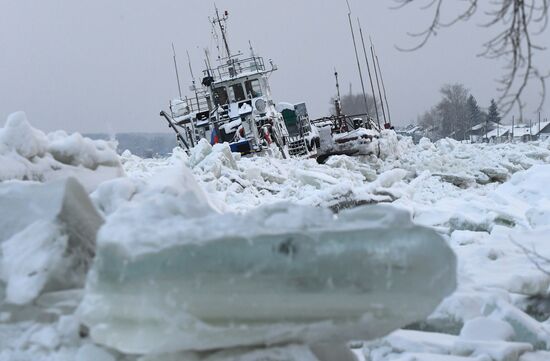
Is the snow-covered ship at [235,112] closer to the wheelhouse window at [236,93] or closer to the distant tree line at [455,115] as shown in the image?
the wheelhouse window at [236,93]

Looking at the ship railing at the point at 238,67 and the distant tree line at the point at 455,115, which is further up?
the ship railing at the point at 238,67

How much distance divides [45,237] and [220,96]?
70.1 ft

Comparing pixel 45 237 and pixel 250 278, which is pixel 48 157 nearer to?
pixel 45 237

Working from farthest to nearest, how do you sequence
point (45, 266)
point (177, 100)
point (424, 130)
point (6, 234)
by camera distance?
point (424, 130)
point (177, 100)
point (6, 234)
point (45, 266)

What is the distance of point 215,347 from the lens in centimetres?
235

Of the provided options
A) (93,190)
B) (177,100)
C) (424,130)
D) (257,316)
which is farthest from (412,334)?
(424,130)

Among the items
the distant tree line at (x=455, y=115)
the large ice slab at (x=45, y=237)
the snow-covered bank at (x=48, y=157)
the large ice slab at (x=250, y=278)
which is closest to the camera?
the large ice slab at (x=250, y=278)

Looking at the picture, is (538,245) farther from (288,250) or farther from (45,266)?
(45,266)

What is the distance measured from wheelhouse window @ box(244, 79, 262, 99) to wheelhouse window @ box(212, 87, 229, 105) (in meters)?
0.93

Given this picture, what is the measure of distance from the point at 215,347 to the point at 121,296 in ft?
1.44

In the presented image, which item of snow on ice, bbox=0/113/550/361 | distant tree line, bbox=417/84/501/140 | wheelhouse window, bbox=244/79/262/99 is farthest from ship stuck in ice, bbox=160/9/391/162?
distant tree line, bbox=417/84/501/140

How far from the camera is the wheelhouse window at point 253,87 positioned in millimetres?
23578

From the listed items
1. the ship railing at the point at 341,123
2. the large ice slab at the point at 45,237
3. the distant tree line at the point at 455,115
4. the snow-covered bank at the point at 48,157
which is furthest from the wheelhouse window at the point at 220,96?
the distant tree line at the point at 455,115

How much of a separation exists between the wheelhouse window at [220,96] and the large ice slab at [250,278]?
21648 mm
